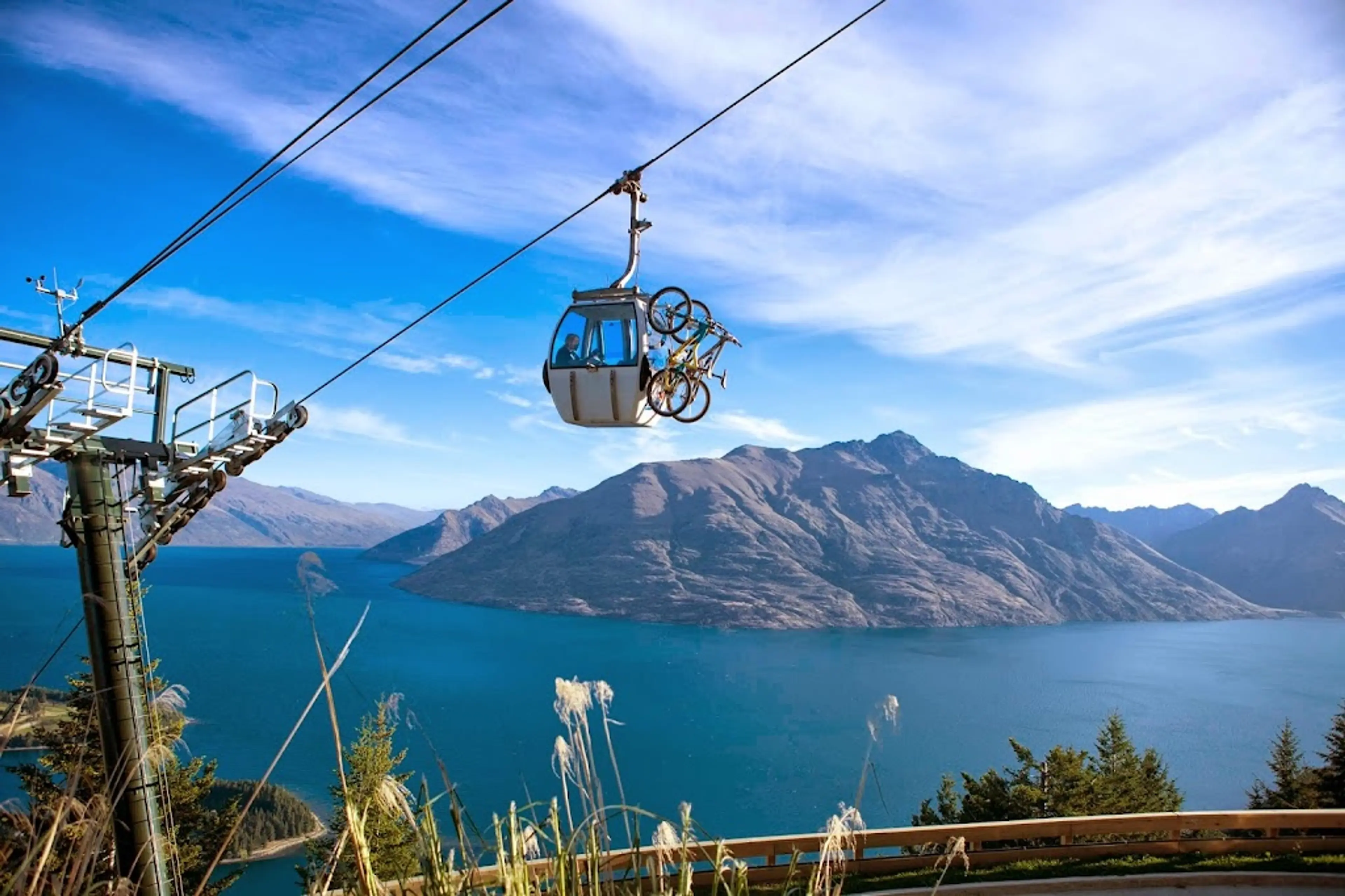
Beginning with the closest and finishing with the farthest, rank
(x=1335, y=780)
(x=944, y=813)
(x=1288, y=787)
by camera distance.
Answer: (x=1335, y=780), (x=1288, y=787), (x=944, y=813)

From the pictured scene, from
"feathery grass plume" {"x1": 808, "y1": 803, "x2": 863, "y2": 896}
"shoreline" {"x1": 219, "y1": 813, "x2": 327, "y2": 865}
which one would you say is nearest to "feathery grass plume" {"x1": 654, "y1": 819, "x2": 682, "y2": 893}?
"feathery grass plume" {"x1": 808, "y1": 803, "x2": 863, "y2": 896}

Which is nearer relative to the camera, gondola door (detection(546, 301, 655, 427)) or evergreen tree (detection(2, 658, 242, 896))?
gondola door (detection(546, 301, 655, 427))

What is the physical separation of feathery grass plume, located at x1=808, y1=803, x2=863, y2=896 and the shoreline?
123 ft

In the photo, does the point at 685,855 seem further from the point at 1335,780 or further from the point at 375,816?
the point at 1335,780

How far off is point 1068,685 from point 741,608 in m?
55.1

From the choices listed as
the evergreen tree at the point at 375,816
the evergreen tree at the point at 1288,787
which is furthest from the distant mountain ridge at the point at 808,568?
the evergreen tree at the point at 375,816

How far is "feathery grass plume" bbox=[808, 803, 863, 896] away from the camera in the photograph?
140cm

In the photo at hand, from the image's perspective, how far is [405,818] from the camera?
4.88ft

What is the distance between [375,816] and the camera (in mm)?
3758

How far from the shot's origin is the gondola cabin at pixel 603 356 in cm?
643

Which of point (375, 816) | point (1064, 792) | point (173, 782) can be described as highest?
point (375, 816)

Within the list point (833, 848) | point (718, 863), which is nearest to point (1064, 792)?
point (833, 848)

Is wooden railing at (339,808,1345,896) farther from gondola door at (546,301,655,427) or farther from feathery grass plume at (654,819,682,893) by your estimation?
feathery grass plume at (654,819,682,893)

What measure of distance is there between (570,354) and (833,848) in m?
5.21
